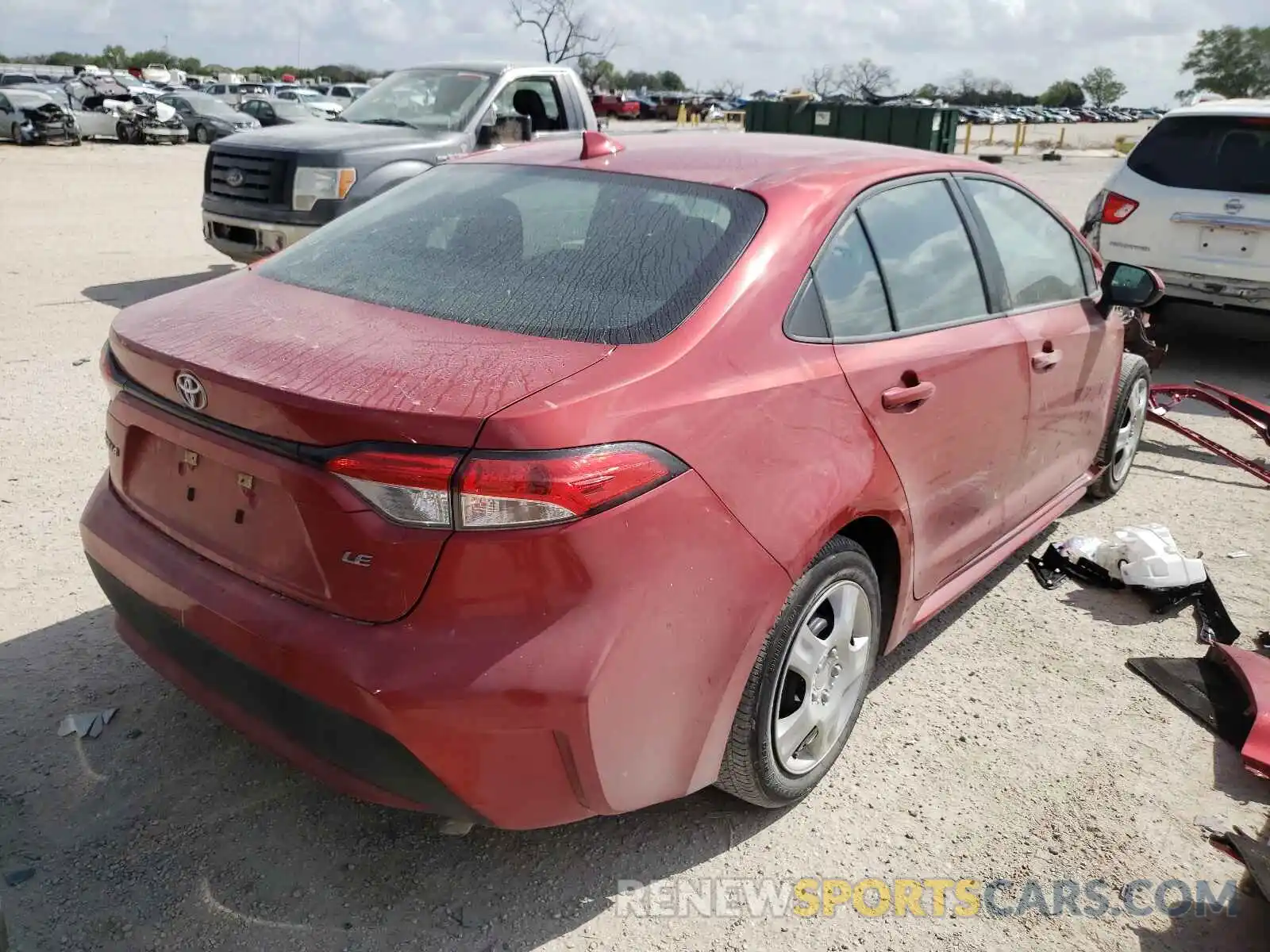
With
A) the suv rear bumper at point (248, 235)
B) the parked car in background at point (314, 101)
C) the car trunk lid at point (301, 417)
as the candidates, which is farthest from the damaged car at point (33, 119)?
the car trunk lid at point (301, 417)

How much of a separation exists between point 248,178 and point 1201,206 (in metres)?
7.22

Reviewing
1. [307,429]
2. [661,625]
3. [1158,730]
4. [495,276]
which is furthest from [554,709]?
[1158,730]

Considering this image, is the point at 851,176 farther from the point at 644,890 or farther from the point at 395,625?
the point at 644,890

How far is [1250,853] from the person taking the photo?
2.59m

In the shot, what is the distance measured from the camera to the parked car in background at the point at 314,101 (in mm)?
34122

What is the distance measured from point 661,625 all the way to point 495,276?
1.07 metres

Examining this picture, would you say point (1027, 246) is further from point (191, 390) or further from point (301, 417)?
point (191, 390)

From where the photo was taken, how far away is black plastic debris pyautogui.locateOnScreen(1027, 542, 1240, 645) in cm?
376

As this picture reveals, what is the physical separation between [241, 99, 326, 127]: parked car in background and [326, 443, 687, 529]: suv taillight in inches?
1220

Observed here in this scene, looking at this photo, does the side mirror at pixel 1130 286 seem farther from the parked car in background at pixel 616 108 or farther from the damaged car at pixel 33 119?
the parked car in background at pixel 616 108

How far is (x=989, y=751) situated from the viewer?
121 inches

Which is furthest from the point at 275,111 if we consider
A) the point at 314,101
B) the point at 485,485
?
the point at 485,485

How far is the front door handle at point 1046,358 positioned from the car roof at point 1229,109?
4417 mm

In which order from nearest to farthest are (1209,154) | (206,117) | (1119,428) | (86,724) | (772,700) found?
(772,700) → (86,724) → (1119,428) → (1209,154) → (206,117)
